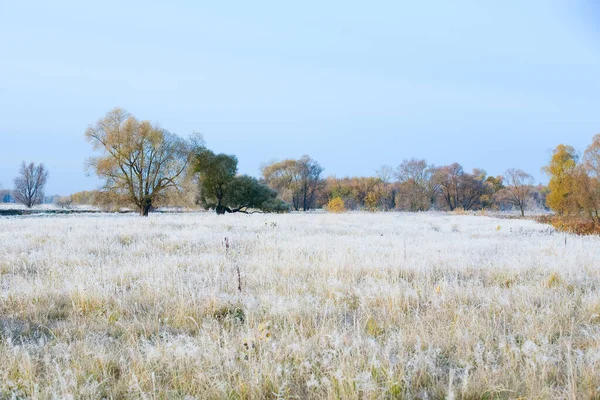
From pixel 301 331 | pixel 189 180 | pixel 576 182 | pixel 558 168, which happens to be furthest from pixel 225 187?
pixel 558 168

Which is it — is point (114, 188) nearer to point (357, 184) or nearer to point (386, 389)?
point (386, 389)

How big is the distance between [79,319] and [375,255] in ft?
18.8

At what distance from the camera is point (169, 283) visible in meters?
5.18

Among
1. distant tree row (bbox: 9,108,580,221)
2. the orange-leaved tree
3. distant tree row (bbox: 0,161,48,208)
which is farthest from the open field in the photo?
distant tree row (bbox: 0,161,48,208)

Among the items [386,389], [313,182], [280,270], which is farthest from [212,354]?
[313,182]

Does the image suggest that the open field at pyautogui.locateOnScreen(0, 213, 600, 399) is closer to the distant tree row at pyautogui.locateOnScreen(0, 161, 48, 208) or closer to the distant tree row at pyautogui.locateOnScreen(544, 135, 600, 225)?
the distant tree row at pyautogui.locateOnScreen(544, 135, 600, 225)

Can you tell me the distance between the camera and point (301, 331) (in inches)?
130

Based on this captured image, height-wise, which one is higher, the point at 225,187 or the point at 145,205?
the point at 225,187

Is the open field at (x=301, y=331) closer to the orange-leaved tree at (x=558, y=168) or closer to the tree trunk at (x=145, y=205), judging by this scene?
the tree trunk at (x=145, y=205)

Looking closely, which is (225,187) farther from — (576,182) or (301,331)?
(301,331)

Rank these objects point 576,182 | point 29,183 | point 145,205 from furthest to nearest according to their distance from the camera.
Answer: point 29,183
point 145,205
point 576,182

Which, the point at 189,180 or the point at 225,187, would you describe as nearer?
the point at 189,180

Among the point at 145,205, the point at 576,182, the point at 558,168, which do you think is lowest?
the point at 145,205

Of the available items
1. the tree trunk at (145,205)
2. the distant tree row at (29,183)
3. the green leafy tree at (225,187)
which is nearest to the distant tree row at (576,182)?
the green leafy tree at (225,187)
